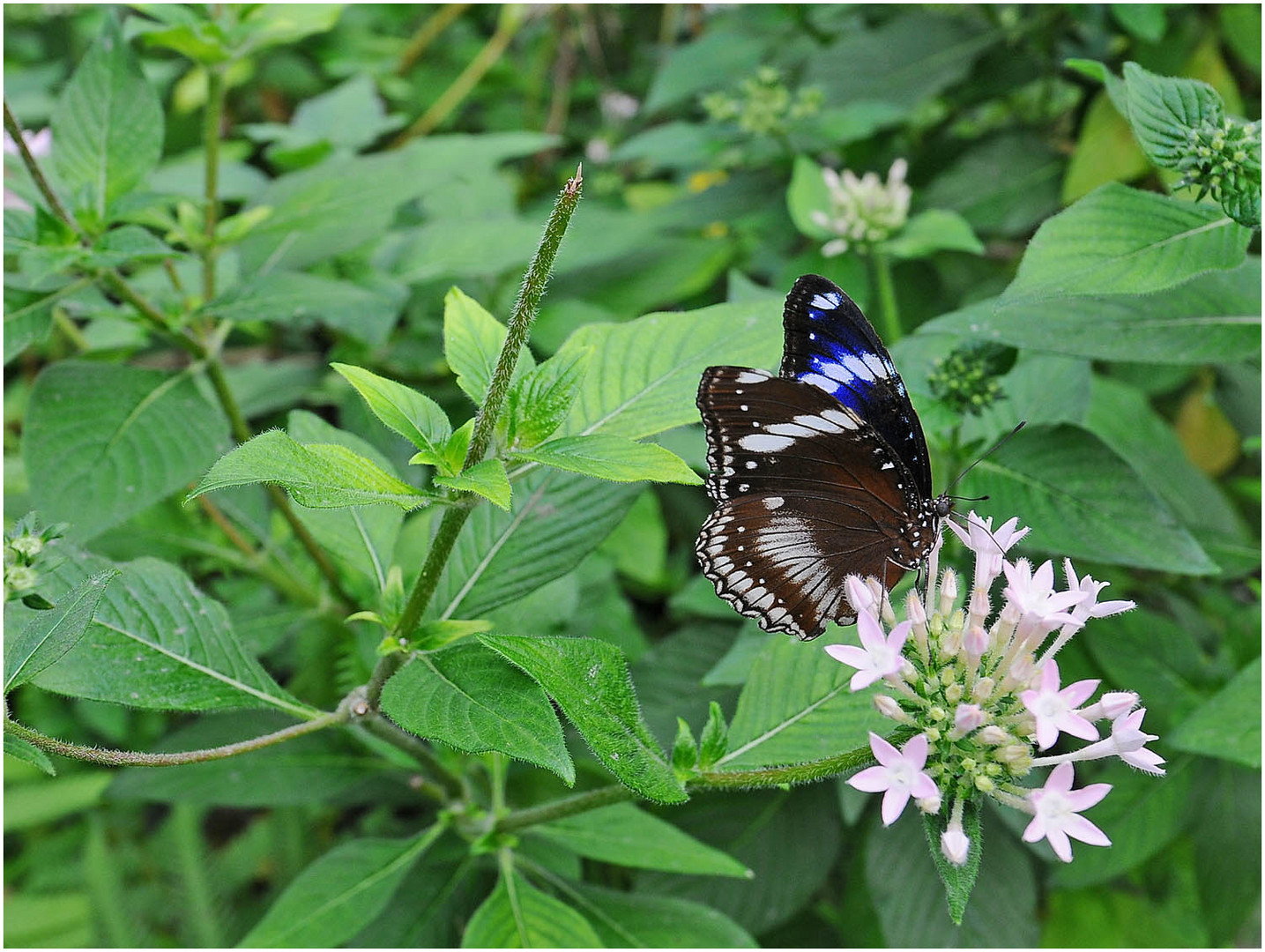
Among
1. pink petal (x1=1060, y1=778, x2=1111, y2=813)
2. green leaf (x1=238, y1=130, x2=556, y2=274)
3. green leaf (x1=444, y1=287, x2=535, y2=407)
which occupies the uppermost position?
green leaf (x1=238, y1=130, x2=556, y2=274)

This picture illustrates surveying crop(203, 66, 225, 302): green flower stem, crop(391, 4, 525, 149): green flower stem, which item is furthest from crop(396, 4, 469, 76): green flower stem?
crop(203, 66, 225, 302): green flower stem

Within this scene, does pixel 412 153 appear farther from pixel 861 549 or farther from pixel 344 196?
pixel 861 549

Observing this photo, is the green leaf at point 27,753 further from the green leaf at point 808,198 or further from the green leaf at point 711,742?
the green leaf at point 808,198

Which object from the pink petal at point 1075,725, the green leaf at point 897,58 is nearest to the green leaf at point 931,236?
the green leaf at point 897,58

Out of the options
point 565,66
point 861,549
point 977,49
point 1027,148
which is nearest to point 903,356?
point 861,549

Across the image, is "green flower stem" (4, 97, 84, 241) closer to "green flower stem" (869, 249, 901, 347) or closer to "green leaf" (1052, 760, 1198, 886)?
"green flower stem" (869, 249, 901, 347)

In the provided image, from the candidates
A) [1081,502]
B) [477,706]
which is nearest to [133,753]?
[477,706]
